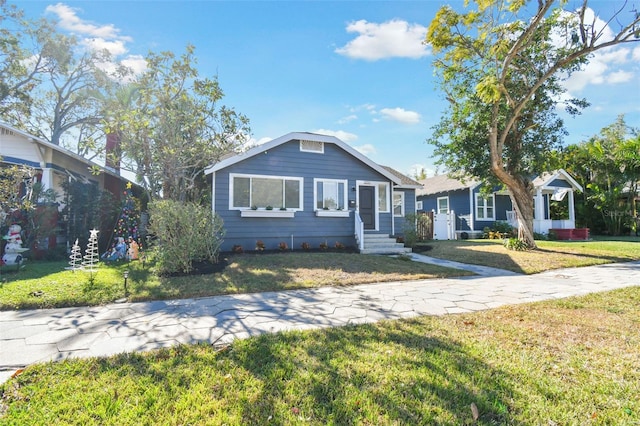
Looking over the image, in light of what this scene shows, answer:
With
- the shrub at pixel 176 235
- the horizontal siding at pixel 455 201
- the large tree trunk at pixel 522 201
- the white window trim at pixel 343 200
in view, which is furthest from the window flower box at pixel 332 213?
the horizontal siding at pixel 455 201

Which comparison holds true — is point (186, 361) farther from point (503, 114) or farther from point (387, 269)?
point (503, 114)

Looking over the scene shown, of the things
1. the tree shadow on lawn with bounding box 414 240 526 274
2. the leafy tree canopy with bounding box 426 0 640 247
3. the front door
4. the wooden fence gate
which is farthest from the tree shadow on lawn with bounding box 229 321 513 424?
the wooden fence gate

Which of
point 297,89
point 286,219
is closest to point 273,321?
point 286,219

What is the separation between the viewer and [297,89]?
38.3 feet

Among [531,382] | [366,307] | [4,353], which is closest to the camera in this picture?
[531,382]

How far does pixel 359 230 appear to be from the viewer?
11.4 meters

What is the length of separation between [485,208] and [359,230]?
11873 mm

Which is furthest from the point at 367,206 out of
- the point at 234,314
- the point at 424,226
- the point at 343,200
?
the point at 234,314

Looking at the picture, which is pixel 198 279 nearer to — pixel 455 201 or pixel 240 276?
pixel 240 276

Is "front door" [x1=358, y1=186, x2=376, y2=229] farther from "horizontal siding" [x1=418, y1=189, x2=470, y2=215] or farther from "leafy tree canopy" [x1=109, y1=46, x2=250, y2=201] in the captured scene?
"horizontal siding" [x1=418, y1=189, x2=470, y2=215]

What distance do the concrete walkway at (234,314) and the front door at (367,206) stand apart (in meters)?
6.03

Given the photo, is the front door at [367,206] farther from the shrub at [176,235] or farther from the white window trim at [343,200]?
the shrub at [176,235]

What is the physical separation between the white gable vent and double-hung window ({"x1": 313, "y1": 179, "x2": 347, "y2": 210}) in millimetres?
1118

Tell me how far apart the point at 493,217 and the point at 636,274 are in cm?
1242
